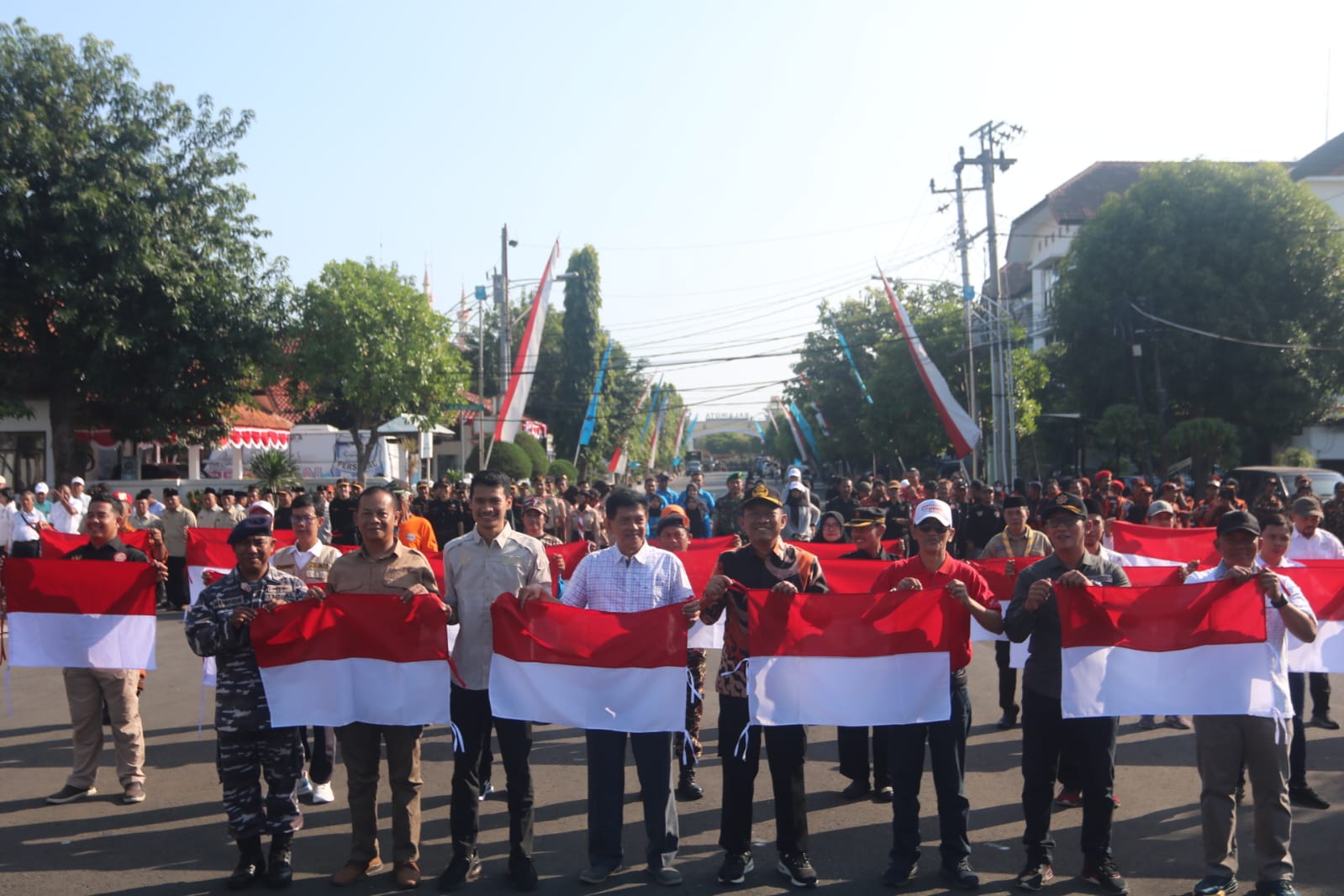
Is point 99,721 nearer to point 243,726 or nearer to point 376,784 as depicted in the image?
point 243,726

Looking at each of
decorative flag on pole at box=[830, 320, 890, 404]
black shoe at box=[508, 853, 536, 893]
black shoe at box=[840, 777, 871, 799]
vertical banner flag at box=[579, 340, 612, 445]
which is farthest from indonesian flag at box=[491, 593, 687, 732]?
decorative flag on pole at box=[830, 320, 890, 404]

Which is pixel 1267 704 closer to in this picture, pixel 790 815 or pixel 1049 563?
pixel 1049 563

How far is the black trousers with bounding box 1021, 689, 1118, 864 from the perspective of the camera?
17.9 feet

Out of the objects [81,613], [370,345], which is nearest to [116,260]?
[370,345]

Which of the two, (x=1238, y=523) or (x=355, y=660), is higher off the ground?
(x=1238, y=523)

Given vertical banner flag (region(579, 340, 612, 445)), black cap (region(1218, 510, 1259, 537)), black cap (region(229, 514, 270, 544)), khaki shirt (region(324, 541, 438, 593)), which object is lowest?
khaki shirt (region(324, 541, 438, 593))

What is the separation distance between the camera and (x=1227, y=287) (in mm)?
34281

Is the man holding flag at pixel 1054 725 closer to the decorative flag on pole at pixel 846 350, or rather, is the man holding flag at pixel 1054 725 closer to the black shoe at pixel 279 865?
the black shoe at pixel 279 865

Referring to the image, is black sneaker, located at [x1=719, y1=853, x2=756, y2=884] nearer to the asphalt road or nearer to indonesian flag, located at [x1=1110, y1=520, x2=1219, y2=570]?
the asphalt road

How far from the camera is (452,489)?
1756 centimetres

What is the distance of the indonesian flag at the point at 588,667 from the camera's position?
579 cm

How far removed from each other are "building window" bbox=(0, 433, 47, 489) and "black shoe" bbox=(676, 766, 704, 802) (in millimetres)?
26696

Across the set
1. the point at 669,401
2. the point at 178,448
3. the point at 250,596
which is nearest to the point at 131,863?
the point at 250,596

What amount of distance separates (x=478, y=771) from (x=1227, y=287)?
34152 millimetres
